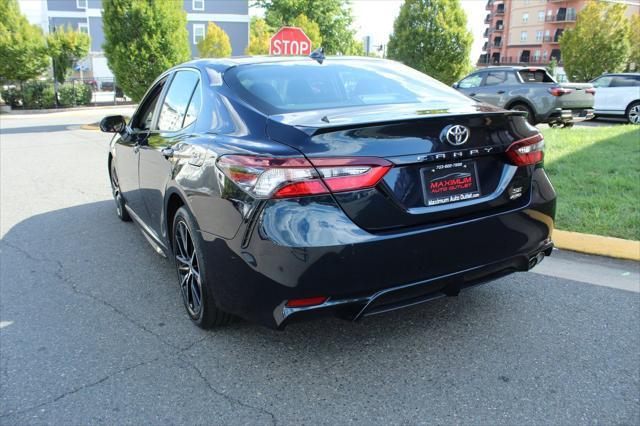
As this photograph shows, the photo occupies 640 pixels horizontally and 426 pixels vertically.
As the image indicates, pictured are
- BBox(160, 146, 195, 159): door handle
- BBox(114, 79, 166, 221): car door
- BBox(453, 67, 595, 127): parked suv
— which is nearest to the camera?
BBox(160, 146, 195, 159): door handle

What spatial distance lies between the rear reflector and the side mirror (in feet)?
10.5

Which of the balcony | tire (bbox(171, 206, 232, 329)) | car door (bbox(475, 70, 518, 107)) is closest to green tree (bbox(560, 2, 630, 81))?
car door (bbox(475, 70, 518, 107))

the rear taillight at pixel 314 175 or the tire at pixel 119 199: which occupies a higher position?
the rear taillight at pixel 314 175

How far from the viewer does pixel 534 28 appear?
8025 cm

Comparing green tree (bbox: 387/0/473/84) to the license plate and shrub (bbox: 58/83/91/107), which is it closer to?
shrub (bbox: 58/83/91/107)

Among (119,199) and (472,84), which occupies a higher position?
(472,84)

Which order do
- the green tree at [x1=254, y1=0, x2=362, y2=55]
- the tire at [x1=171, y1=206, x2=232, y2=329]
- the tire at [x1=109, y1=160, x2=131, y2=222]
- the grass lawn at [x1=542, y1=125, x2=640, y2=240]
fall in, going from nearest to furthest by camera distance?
the tire at [x1=171, y1=206, x2=232, y2=329]
the grass lawn at [x1=542, y1=125, x2=640, y2=240]
the tire at [x1=109, y1=160, x2=131, y2=222]
the green tree at [x1=254, y1=0, x2=362, y2=55]

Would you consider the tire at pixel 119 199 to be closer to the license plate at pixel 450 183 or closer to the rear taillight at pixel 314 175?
the rear taillight at pixel 314 175

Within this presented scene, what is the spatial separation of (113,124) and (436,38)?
17137mm

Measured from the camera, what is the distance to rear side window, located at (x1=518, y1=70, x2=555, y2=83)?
13.7 meters

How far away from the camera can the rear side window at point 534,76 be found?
541 inches

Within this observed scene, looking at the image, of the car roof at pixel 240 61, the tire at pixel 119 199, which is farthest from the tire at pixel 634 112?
the tire at pixel 119 199

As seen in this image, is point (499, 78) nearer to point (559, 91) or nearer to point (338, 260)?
point (559, 91)

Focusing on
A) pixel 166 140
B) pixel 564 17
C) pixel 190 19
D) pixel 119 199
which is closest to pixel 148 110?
pixel 166 140
